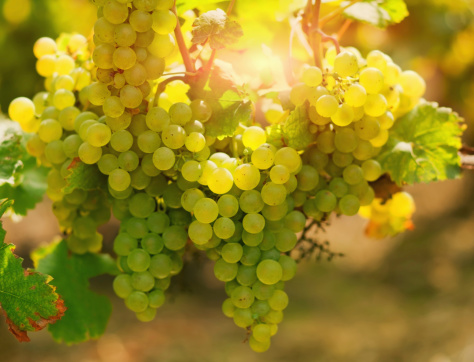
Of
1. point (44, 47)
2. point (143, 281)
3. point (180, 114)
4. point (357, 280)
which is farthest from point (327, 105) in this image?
point (357, 280)

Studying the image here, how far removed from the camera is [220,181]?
15.6 inches

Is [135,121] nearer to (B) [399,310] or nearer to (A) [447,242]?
(B) [399,310]

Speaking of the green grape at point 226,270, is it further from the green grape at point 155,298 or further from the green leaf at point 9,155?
the green leaf at point 9,155

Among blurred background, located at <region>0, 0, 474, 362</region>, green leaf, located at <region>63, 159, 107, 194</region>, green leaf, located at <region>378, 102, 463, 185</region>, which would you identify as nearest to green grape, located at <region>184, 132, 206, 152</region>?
green leaf, located at <region>63, 159, 107, 194</region>

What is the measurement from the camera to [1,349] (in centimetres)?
202

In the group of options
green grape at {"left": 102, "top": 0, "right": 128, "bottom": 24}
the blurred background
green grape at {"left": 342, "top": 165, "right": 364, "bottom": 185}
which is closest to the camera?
green grape at {"left": 102, "top": 0, "right": 128, "bottom": 24}

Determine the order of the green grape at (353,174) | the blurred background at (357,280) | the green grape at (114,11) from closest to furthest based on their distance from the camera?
the green grape at (114,11), the green grape at (353,174), the blurred background at (357,280)

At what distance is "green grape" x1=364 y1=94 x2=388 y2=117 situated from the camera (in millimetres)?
433

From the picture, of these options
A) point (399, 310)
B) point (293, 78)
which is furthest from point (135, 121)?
point (399, 310)

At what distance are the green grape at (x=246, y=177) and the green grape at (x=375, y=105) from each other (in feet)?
0.41

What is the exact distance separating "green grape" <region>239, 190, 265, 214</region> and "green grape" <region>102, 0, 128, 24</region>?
175mm

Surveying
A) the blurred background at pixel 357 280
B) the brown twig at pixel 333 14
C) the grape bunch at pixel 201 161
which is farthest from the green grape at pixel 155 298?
the blurred background at pixel 357 280

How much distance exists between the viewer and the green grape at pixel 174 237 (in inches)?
17.3

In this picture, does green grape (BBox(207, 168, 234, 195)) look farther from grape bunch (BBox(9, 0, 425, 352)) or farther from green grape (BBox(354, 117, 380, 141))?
green grape (BBox(354, 117, 380, 141))
